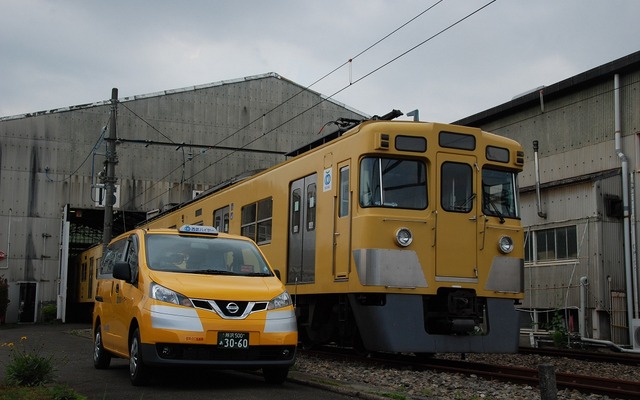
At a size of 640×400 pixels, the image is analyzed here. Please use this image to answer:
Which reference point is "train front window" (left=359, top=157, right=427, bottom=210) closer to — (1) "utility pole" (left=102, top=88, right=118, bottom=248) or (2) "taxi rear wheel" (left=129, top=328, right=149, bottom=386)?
(2) "taxi rear wheel" (left=129, top=328, right=149, bottom=386)

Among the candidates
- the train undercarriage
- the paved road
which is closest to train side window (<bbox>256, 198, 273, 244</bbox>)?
the train undercarriage

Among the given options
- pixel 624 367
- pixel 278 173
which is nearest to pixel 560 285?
pixel 624 367

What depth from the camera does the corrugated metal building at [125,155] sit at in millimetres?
34781

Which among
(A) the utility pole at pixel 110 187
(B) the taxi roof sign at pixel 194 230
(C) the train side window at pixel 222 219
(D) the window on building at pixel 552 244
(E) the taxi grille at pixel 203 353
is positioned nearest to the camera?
(E) the taxi grille at pixel 203 353

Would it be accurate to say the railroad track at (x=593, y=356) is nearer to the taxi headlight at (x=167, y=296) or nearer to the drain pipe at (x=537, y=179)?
the drain pipe at (x=537, y=179)

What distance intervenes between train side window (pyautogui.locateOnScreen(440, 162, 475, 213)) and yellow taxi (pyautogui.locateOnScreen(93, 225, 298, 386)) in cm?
320

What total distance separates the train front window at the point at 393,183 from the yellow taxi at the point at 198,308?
220cm

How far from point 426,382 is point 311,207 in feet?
14.0

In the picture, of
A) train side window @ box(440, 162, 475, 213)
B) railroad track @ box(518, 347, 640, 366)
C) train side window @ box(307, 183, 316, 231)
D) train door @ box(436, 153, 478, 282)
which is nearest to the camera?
train door @ box(436, 153, 478, 282)

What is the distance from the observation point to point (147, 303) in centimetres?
796

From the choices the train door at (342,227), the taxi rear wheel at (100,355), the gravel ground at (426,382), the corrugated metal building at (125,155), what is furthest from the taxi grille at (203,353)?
the corrugated metal building at (125,155)

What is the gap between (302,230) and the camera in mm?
12758

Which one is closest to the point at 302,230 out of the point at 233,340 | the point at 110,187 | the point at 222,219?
the point at 222,219

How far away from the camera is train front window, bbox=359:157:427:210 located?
10.9 metres
